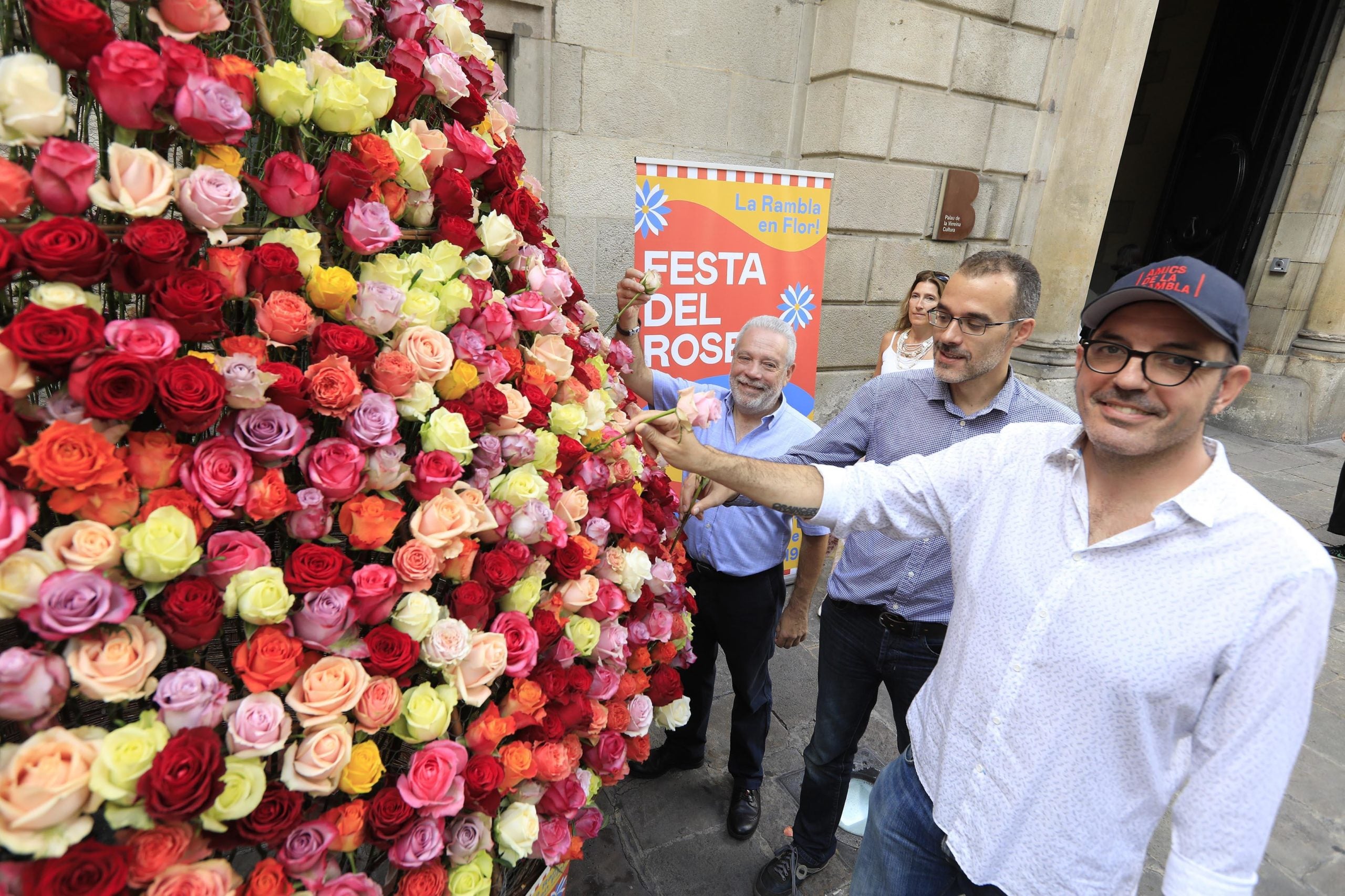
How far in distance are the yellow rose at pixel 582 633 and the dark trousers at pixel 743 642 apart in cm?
143

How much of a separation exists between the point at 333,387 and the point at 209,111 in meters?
0.38

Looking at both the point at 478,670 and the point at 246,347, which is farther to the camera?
the point at 478,670

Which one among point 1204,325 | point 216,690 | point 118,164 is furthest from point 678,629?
point 118,164

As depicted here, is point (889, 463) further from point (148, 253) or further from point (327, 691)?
point (148, 253)

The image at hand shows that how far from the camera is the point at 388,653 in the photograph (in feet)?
3.35

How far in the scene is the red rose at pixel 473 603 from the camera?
1120 mm

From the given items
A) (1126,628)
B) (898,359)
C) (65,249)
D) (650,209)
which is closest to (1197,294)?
(1126,628)

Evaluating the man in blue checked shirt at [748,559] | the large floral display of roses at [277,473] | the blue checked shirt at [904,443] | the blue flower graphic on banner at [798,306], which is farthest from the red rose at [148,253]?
the blue flower graphic on banner at [798,306]

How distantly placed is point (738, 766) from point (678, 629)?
148 cm

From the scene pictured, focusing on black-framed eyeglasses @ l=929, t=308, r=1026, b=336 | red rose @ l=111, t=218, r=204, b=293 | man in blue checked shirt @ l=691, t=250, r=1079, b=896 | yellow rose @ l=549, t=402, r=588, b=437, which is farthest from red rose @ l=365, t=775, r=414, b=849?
black-framed eyeglasses @ l=929, t=308, r=1026, b=336

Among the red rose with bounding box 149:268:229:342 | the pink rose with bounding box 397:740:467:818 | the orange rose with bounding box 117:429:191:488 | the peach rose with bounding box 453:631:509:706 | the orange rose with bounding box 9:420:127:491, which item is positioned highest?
the red rose with bounding box 149:268:229:342

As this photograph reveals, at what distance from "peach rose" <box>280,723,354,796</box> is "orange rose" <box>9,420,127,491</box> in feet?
1.38

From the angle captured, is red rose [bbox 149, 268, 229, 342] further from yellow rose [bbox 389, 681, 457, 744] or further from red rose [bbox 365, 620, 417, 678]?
yellow rose [bbox 389, 681, 457, 744]

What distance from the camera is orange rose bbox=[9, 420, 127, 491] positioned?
2.52ft
